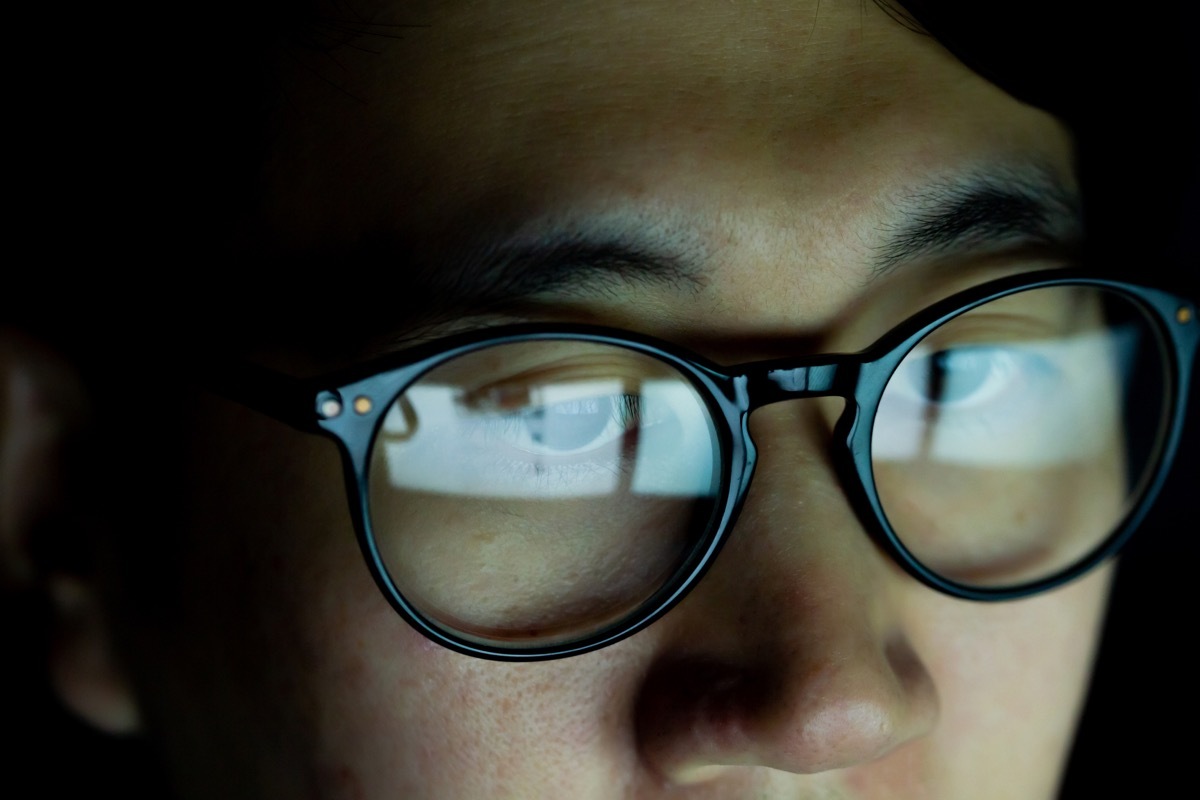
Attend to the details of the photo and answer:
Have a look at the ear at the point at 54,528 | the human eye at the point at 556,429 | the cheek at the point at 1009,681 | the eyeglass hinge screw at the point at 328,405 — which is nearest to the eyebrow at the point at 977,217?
the human eye at the point at 556,429

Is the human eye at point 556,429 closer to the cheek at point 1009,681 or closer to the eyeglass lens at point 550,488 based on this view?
the eyeglass lens at point 550,488

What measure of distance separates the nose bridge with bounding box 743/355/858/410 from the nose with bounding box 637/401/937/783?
34 millimetres

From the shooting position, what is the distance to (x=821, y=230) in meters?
0.87

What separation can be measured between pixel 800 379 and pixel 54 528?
2.96 feet

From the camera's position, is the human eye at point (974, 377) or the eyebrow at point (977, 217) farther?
the human eye at point (974, 377)

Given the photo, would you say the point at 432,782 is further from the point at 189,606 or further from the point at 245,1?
the point at 245,1

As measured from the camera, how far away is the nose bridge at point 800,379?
2.79 feet

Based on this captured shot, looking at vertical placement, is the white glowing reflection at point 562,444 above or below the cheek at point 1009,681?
above

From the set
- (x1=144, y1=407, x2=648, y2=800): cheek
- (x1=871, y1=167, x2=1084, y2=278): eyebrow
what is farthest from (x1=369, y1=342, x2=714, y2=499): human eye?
(x1=871, y1=167, x2=1084, y2=278): eyebrow

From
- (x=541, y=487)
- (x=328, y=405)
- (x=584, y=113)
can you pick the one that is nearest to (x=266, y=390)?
(x=328, y=405)

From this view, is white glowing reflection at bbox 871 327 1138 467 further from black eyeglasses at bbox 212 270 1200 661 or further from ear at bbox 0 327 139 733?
ear at bbox 0 327 139 733

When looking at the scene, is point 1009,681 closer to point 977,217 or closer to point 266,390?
point 977,217

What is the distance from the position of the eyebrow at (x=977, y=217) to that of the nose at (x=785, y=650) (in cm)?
17

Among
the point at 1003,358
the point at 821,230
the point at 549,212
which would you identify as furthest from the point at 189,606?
the point at 1003,358
